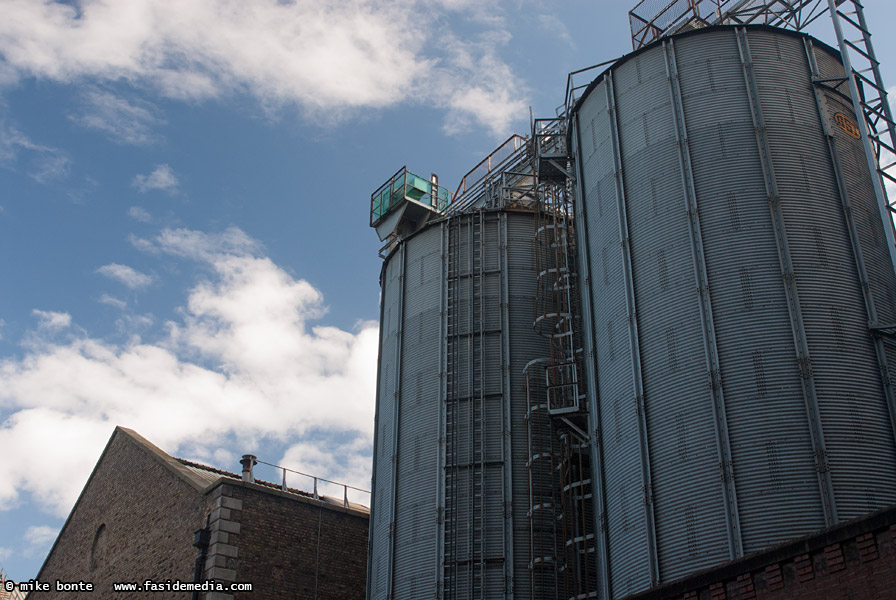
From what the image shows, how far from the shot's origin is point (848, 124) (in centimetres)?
2139

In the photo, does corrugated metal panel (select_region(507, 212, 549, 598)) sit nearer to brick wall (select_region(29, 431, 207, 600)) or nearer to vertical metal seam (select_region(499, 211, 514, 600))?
vertical metal seam (select_region(499, 211, 514, 600))

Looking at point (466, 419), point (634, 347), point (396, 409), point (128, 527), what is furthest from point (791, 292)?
point (128, 527)

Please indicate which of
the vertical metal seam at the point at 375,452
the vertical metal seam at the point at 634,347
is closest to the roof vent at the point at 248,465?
the vertical metal seam at the point at 375,452

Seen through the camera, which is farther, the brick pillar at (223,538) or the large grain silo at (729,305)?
the brick pillar at (223,538)

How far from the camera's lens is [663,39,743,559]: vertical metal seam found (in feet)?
53.7

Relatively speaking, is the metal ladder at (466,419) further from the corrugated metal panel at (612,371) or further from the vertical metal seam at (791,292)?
the vertical metal seam at (791,292)

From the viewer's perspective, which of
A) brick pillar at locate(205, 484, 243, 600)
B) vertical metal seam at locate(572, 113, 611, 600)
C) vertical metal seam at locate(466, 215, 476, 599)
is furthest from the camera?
brick pillar at locate(205, 484, 243, 600)

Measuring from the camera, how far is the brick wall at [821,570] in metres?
12.3

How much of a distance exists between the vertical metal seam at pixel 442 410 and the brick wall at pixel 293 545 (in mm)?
7186

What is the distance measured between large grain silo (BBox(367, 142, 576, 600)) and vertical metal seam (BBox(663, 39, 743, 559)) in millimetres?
6953

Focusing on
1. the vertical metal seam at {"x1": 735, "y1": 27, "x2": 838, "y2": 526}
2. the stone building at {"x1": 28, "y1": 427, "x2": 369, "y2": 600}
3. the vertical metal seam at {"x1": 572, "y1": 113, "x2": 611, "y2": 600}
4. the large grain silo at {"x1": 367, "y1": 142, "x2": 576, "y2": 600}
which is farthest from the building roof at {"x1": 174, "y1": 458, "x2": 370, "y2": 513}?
the vertical metal seam at {"x1": 735, "y1": 27, "x2": 838, "y2": 526}

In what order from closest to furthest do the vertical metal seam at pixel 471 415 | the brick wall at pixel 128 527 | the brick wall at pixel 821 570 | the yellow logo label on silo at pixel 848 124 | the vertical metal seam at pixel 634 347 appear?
the brick wall at pixel 821 570, the vertical metal seam at pixel 634 347, the yellow logo label on silo at pixel 848 124, the vertical metal seam at pixel 471 415, the brick wall at pixel 128 527

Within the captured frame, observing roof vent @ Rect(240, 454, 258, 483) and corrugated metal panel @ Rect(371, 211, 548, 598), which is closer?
corrugated metal panel @ Rect(371, 211, 548, 598)

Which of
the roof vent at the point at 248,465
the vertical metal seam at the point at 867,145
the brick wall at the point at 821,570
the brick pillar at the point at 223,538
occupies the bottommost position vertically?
the brick wall at the point at 821,570
